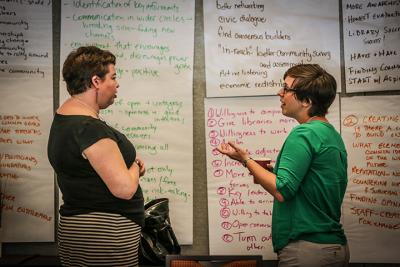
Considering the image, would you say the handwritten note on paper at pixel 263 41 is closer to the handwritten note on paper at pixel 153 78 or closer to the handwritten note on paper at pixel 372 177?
the handwritten note on paper at pixel 153 78

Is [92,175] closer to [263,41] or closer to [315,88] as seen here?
[315,88]

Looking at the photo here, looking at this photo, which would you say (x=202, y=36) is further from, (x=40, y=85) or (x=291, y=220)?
(x=291, y=220)


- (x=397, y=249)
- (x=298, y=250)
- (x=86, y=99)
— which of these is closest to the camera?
(x=298, y=250)

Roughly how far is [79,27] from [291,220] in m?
1.84

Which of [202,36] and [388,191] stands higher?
[202,36]

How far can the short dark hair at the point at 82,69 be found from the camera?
1659 mm

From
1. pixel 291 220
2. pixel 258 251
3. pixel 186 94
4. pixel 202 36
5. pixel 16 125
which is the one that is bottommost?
A: pixel 258 251

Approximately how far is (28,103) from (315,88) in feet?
6.13

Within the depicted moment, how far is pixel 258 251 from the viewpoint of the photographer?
8.57 feet

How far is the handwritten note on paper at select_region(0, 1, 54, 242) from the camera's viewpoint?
268 centimetres

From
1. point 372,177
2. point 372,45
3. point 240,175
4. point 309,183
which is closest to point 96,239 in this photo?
point 309,183

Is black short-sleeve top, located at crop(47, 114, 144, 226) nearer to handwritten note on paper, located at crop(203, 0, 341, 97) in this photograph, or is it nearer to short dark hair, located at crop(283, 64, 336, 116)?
short dark hair, located at crop(283, 64, 336, 116)

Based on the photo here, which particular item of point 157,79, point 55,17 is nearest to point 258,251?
point 157,79

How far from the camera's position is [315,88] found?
163cm
